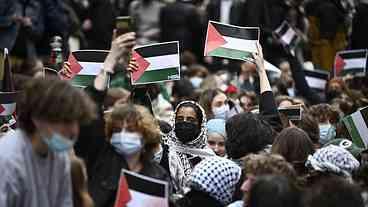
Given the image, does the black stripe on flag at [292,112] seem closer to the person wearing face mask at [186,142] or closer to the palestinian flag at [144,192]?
the person wearing face mask at [186,142]

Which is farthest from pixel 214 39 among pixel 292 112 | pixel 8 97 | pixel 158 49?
pixel 8 97

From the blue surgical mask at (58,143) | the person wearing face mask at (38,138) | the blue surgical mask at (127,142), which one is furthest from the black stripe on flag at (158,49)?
the blue surgical mask at (58,143)

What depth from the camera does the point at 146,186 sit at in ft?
21.1

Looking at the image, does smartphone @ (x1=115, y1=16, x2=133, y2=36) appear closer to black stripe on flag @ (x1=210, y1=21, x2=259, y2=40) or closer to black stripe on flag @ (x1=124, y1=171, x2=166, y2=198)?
black stripe on flag @ (x1=210, y1=21, x2=259, y2=40)

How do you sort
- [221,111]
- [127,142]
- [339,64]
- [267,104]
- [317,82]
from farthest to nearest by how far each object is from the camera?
[317,82] → [339,64] → [221,111] → [267,104] → [127,142]

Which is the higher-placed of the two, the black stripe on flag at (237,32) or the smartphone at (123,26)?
the smartphone at (123,26)

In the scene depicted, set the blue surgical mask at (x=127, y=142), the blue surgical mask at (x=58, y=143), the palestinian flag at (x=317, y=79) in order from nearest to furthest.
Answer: the blue surgical mask at (x=58, y=143), the blue surgical mask at (x=127, y=142), the palestinian flag at (x=317, y=79)

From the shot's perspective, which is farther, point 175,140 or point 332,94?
point 332,94

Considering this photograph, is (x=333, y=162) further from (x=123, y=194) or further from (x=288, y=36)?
(x=288, y=36)

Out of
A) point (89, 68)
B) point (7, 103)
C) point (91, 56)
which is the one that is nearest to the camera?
point (7, 103)

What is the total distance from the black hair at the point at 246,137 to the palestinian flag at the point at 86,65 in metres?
1.59

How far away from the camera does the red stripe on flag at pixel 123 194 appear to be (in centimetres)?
642

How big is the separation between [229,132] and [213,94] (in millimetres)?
3141

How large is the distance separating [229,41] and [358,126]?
1275 millimetres
